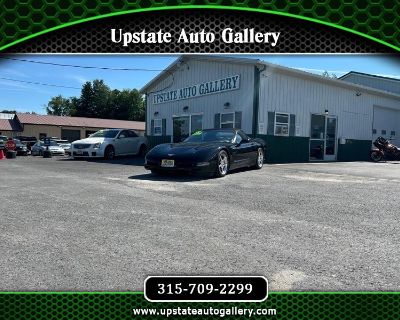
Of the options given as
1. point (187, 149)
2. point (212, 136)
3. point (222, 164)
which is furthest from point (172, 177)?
point (212, 136)

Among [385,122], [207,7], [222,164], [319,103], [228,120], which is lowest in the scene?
[222,164]

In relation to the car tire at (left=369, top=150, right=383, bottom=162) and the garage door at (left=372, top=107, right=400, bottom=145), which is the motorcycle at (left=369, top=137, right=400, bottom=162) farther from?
the garage door at (left=372, top=107, right=400, bottom=145)

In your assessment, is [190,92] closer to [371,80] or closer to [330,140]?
[371,80]

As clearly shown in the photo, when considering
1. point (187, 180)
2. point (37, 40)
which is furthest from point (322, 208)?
point (37, 40)

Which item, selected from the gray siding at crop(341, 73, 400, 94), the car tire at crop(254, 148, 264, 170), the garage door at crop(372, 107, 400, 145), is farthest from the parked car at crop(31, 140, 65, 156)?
the garage door at crop(372, 107, 400, 145)

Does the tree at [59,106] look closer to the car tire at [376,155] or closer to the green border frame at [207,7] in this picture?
the green border frame at [207,7]

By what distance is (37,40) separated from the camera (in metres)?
1.23

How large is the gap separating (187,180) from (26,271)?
15.0 feet

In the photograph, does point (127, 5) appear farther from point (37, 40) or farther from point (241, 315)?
point (241, 315)

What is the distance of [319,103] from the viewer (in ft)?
28.0

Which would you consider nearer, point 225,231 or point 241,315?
point 241,315

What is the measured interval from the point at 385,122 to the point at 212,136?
348 inches

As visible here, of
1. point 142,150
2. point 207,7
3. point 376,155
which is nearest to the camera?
point 207,7

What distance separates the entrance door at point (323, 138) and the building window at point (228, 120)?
3.64 meters
